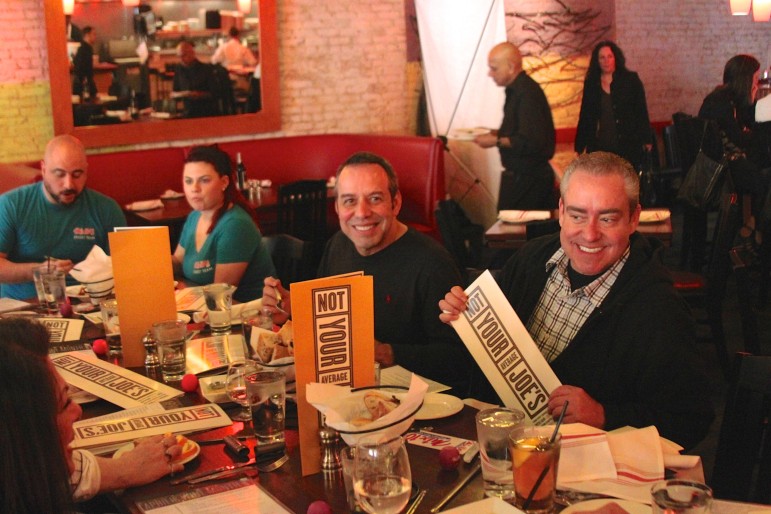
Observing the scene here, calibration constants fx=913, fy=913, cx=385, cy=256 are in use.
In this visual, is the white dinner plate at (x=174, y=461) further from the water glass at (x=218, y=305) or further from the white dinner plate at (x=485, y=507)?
the water glass at (x=218, y=305)

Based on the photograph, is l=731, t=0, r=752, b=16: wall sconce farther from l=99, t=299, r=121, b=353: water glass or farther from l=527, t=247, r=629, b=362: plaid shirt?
l=99, t=299, r=121, b=353: water glass

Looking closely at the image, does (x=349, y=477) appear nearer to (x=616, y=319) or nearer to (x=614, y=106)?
(x=616, y=319)

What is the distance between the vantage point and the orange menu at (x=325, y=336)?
1.98 meters

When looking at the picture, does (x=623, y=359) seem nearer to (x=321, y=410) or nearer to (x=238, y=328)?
(x=321, y=410)

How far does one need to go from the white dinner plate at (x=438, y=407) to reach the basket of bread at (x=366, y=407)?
0.59 ft

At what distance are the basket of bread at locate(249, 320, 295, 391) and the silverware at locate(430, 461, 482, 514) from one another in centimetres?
61

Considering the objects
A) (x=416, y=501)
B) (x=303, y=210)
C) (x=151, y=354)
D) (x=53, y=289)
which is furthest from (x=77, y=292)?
(x=303, y=210)

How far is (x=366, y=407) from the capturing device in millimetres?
1985

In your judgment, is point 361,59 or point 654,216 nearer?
point 654,216

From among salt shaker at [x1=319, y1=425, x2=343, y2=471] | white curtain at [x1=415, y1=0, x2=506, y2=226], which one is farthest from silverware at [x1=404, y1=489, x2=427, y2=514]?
white curtain at [x1=415, y1=0, x2=506, y2=226]

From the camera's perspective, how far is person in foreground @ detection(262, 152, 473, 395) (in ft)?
9.93

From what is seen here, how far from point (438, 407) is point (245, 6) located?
6488 mm

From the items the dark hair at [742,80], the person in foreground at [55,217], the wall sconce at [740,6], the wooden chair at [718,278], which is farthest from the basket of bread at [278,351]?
the wall sconce at [740,6]

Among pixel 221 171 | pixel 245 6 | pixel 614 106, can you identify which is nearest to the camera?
pixel 221 171
